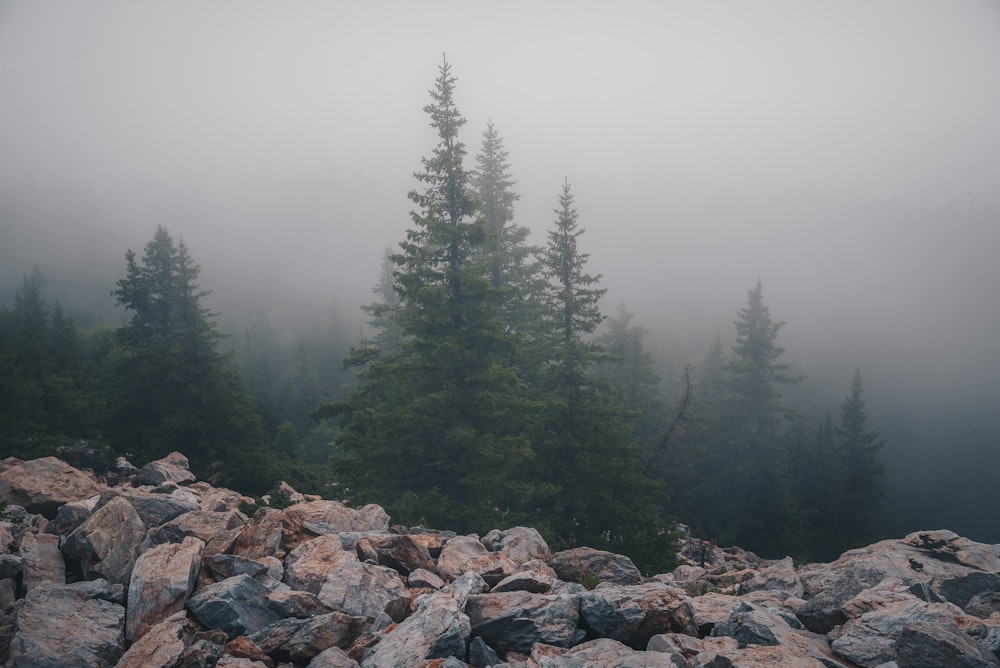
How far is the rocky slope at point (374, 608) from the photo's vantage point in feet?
20.2

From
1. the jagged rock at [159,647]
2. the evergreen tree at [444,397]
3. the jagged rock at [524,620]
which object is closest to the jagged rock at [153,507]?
the jagged rock at [159,647]

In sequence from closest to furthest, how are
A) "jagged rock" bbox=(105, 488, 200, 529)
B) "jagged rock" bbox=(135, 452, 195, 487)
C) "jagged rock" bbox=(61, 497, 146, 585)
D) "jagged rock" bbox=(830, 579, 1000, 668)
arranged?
1. "jagged rock" bbox=(830, 579, 1000, 668)
2. "jagged rock" bbox=(61, 497, 146, 585)
3. "jagged rock" bbox=(105, 488, 200, 529)
4. "jagged rock" bbox=(135, 452, 195, 487)

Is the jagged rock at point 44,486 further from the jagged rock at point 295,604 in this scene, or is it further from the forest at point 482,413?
the jagged rock at point 295,604

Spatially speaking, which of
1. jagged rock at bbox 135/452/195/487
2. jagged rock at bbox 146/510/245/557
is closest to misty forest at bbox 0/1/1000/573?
jagged rock at bbox 135/452/195/487

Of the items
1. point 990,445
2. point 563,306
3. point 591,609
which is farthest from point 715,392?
point 990,445

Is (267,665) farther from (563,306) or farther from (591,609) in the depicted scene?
(563,306)

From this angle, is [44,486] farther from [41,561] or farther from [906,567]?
[906,567]

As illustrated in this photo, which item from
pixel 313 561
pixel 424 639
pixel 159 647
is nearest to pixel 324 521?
pixel 313 561

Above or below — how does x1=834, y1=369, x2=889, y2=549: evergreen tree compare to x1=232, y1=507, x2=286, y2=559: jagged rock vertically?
below

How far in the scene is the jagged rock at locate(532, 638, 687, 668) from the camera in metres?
5.93

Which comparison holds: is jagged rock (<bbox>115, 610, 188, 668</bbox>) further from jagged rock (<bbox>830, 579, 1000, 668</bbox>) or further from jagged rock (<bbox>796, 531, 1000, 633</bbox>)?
jagged rock (<bbox>796, 531, 1000, 633</bbox>)

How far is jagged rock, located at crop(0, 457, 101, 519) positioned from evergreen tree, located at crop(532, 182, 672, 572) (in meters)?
12.6

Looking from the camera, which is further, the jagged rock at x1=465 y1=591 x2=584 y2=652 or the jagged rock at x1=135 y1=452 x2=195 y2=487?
the jagged rock at x1=135 y1=452 x2=195 y2=487

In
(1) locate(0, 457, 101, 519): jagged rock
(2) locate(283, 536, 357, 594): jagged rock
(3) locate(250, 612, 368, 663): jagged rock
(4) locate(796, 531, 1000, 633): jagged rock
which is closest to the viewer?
(3) locate(250, 612, 368, 663): jagged rock
